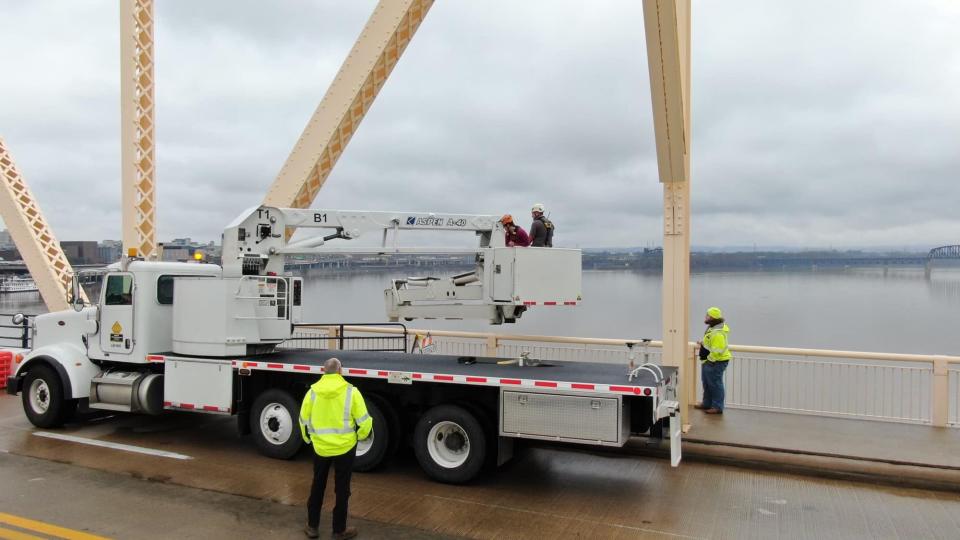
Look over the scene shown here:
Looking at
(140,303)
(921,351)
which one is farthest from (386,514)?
(921,351)

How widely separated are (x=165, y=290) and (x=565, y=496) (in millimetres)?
6537

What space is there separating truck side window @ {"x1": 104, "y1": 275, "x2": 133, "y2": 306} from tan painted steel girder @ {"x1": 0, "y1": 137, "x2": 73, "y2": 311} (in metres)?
7.82

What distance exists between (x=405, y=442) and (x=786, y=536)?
14.8ft

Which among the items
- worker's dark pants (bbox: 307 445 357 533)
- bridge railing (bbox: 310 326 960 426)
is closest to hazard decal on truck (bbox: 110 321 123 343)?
worker's dark pants (bbox: 307 445 357 533)

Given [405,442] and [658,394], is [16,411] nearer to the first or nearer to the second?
[405,442]

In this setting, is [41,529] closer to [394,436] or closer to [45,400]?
[394,436]

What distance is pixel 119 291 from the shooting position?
1030 cm

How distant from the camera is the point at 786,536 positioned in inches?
251

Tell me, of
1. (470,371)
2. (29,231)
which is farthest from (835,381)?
(29,231)

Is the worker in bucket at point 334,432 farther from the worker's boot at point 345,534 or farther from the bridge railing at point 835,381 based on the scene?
the bridge railing at point 835,381

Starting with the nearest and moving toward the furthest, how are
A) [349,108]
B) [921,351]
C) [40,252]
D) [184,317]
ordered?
[184,317] < [349,108] < [40,252] < [921,351]

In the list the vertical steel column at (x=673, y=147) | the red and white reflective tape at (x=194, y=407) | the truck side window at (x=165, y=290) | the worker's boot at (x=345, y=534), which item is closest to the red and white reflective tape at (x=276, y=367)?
the red and white reflective tape at (x=194, y=407)

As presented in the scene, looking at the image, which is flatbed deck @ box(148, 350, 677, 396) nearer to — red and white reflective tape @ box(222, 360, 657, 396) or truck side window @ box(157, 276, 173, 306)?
red and white reflective tape @ box(222, 360, 657, 396)

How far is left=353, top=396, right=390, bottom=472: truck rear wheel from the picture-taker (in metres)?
8.34
